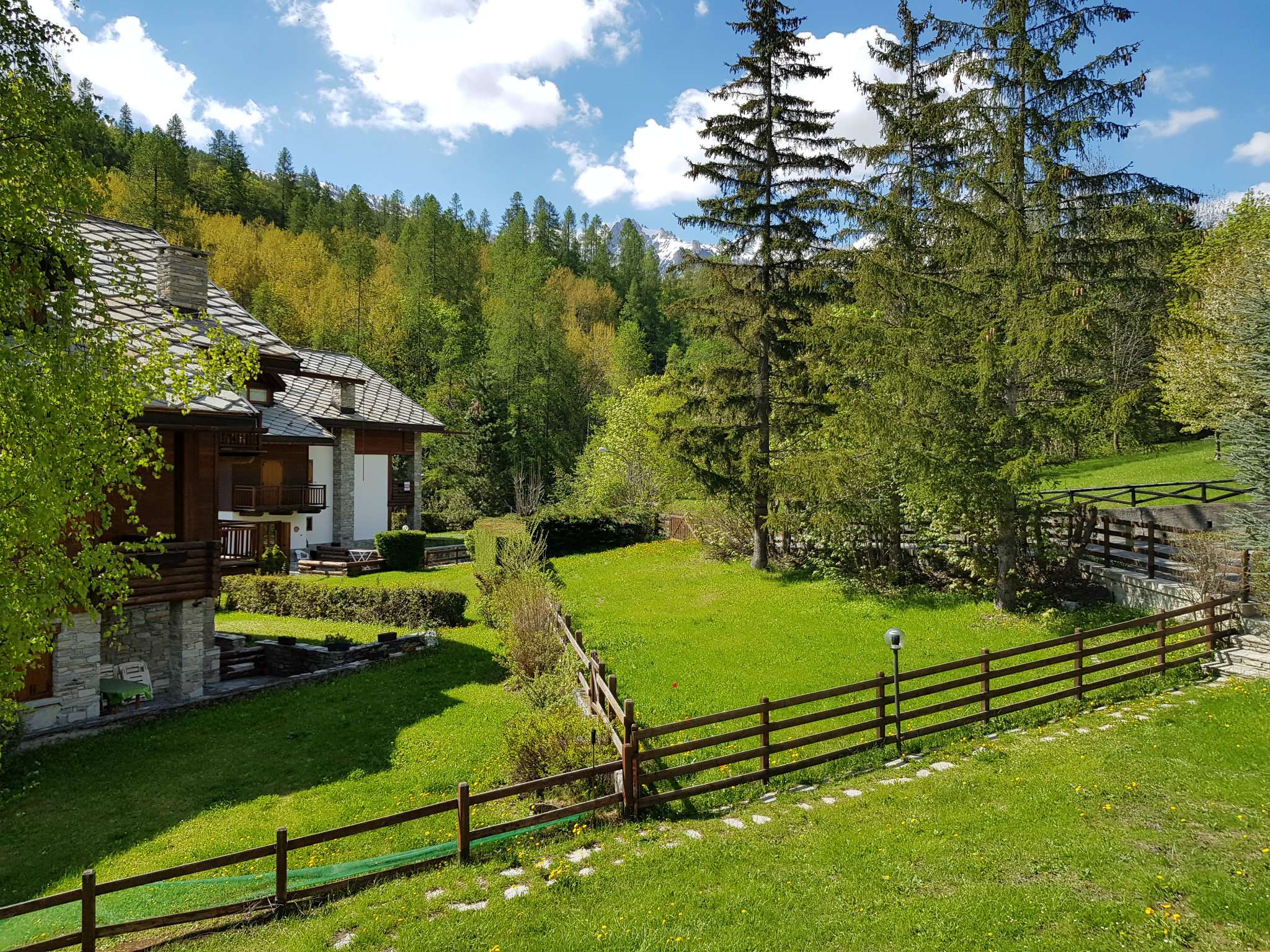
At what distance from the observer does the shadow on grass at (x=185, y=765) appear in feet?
27.7

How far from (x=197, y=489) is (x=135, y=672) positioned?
3.69 meters

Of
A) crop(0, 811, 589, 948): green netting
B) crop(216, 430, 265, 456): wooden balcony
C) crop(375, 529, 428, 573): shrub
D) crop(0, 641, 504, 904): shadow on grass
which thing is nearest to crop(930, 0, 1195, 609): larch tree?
crop(0, 641, 504, 904): shadow on grass

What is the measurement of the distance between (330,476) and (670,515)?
1563 centimetres

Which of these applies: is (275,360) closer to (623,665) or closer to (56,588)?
(623,665)

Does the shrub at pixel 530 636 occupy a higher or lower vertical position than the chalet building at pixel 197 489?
lower

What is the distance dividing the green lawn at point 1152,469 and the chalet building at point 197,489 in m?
28.1

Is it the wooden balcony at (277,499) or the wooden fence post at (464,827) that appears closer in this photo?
the wooden fence post at (464,827)

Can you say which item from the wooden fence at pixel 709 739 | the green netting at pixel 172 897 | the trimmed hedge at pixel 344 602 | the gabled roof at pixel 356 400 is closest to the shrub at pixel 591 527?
the gabled roof at pixel 356 400

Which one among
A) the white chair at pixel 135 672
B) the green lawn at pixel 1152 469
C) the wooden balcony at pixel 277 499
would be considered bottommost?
the white chair at pixel 135 672

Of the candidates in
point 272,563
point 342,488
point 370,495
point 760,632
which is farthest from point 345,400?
point 760,632

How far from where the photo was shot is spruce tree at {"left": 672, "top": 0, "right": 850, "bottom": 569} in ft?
68.9

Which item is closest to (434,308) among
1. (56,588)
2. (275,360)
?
(275,360)

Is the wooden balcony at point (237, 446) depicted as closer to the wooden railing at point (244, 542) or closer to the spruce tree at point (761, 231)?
the wooden railing at point (244, 542)

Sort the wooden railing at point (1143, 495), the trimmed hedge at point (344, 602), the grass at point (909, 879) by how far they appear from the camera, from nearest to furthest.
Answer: the grass at point (909, 879), the wooden railing at point (1143, 495), the trimmed hedge at point (344, 602)
